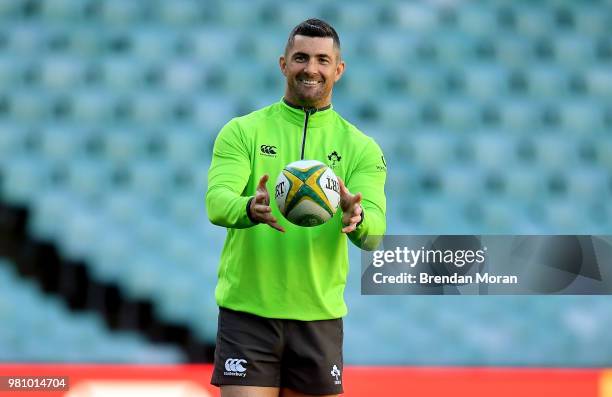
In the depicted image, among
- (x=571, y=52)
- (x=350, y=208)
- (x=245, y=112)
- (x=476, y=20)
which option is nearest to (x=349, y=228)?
(x=350, y=208)

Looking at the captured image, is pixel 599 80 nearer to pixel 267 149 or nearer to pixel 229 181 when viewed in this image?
pixel 267 149

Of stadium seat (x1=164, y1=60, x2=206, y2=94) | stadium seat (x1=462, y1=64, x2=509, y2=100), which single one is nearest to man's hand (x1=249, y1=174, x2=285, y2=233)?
stadium seat (x1=164, y1=60, x2=206, y2=94)

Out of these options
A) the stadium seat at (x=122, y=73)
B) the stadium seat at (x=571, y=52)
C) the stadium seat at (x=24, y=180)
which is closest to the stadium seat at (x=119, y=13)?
the stadium seat at (x=122, y=73)

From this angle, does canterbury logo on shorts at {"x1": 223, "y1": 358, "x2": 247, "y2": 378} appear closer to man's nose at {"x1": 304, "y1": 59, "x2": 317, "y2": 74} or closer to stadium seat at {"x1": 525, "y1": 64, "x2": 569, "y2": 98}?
man's nose at {"x1": 304, "y1": 59, "x2": 317, "y2": 74}

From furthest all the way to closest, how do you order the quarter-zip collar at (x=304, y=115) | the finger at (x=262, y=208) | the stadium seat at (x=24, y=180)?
1. the stadium seat at (x=24, y=180)
2. the quarter-zip collar at (x=304, y=115)
3. the finger at (x=262, y=208)

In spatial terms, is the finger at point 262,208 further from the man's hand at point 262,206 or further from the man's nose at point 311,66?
the man's nose at point 311,66

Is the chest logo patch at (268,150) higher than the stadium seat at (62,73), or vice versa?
the stadium seat at (62,73)

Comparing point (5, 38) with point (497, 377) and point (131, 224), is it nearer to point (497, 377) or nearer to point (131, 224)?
point (131, 224)

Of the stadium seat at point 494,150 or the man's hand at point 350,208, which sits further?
the stadium seat at point 494,150

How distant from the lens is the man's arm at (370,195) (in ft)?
7.47

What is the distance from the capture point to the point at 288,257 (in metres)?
2.31

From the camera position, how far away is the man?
7.54 ft

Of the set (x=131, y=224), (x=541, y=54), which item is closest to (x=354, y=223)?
(x=131, y=224)

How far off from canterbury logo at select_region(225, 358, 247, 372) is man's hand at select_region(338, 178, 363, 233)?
0.38 meters
